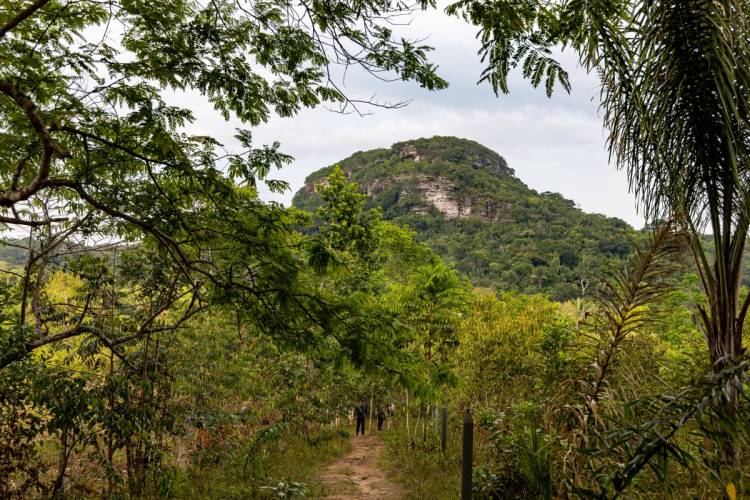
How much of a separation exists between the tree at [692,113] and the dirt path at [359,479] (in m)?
6.73

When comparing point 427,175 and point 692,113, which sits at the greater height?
point 427,175

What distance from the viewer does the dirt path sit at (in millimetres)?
8453

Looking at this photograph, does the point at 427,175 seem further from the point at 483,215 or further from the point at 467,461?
the point at 467,461

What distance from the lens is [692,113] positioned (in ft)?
11.3

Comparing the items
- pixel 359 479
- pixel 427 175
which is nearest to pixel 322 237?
pixel 359 479

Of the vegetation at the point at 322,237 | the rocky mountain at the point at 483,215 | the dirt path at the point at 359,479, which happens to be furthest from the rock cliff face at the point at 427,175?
the vegetation at the point at 322,237

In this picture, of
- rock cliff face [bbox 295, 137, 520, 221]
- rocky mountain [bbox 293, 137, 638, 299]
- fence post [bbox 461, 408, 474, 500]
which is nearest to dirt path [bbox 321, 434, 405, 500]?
fence post [bbox 461, 408, 474, 500]

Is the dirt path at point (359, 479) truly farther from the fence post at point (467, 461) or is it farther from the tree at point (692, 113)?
the tree at point (692, 113)

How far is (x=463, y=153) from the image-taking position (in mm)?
128500

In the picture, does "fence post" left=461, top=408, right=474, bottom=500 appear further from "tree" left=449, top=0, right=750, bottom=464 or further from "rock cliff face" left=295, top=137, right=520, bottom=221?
"rock cliff face" left=295, top=137, right=520, bottom=221

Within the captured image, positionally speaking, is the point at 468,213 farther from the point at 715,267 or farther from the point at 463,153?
the point at 715,267

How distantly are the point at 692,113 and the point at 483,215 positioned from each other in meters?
96.1

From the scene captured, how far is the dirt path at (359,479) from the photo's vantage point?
8453mm

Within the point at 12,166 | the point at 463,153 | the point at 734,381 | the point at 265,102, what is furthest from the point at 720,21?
the point at 463,153
